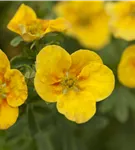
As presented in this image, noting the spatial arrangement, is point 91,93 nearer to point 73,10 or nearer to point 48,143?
point 48,143

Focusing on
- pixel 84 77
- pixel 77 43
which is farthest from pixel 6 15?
pixel 84 77

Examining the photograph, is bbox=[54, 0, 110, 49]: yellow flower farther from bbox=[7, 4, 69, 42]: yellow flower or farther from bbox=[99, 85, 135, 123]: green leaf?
bbox=[7, 4, 69, 42]: yellow flower

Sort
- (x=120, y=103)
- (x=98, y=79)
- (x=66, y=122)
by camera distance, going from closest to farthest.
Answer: (x=98, y=79)
(x=66, y=122)
(x=120, y=103)

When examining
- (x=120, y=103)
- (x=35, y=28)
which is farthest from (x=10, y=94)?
(x=120, y=103)

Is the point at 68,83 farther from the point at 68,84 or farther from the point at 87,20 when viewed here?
the point at 87,20

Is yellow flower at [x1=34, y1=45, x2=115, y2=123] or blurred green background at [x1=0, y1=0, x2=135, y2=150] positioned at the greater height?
yellow flower at [x1=34, y1=45, x2=115, y2=123]

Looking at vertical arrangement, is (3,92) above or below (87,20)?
above

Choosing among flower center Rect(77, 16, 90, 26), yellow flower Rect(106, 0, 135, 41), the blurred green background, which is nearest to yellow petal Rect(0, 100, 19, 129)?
the blurred green background

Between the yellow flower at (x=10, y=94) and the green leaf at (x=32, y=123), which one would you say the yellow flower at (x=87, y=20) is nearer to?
the green leaf at (x=32, y=123)
